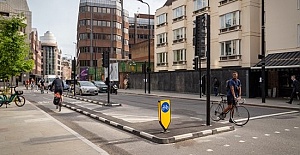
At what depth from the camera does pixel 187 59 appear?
1444 inches

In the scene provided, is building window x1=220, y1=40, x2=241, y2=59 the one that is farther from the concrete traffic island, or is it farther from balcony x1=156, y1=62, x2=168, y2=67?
the concrete traffic island

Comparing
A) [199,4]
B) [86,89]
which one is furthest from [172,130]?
[199,4]

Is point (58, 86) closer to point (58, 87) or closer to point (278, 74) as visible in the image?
point (58, 87)

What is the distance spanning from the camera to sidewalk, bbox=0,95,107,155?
21.1ft

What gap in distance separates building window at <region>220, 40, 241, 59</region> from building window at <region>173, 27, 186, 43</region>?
8105mm

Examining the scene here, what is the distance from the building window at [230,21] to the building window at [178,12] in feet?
27.2

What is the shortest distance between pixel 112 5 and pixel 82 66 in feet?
64.1

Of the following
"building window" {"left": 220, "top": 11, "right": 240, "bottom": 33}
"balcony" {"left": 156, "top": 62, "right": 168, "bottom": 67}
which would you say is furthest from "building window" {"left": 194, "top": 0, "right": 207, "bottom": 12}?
"balcony" {"left": 156, "top": 62, "right": 168, "bottom": 67}

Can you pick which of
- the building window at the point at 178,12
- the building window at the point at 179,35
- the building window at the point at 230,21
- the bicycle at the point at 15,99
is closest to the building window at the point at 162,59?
the building window at the point at 179,35

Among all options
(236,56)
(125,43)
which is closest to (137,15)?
(125,43)

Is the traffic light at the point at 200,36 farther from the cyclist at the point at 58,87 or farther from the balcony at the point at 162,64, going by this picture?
the balcony at the point at 162,64

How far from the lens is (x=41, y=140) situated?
750 cm

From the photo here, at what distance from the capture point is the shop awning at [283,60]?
2003 cm

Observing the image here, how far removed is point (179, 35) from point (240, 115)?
28919 millimetres
